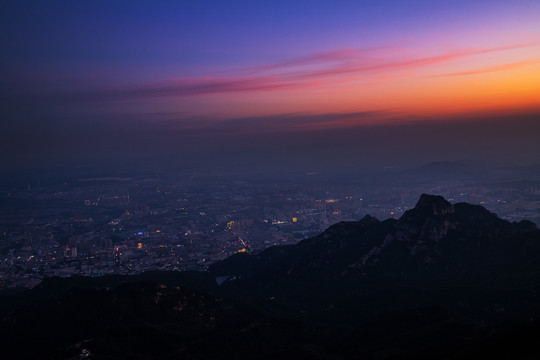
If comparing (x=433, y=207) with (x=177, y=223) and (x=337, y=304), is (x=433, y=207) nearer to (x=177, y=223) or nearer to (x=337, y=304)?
(x=337, y=304)

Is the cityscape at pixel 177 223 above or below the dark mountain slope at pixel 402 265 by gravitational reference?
below

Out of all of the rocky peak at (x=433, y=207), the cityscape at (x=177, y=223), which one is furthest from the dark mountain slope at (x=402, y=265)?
the cityscape at (x=177, y=223)

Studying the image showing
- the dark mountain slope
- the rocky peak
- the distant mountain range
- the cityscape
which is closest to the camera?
the distant mountain range

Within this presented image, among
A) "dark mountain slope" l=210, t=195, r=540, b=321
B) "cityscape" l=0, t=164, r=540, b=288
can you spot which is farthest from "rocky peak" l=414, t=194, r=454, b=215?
"cityscape" l=0, t=164, r=540, b=288

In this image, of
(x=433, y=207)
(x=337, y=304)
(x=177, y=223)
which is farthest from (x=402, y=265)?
(x=177, y=223)

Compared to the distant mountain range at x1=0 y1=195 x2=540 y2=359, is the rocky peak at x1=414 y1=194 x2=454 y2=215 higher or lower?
higher

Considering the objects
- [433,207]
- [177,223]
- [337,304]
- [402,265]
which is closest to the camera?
[337,304]

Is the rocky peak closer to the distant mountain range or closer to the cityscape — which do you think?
the distant mountain range

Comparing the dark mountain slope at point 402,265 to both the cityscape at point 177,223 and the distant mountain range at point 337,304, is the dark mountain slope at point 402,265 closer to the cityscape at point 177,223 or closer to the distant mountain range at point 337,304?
the distant mountain range at point 337,304

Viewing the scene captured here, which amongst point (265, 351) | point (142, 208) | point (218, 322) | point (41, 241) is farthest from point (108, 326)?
point (142, 208)
